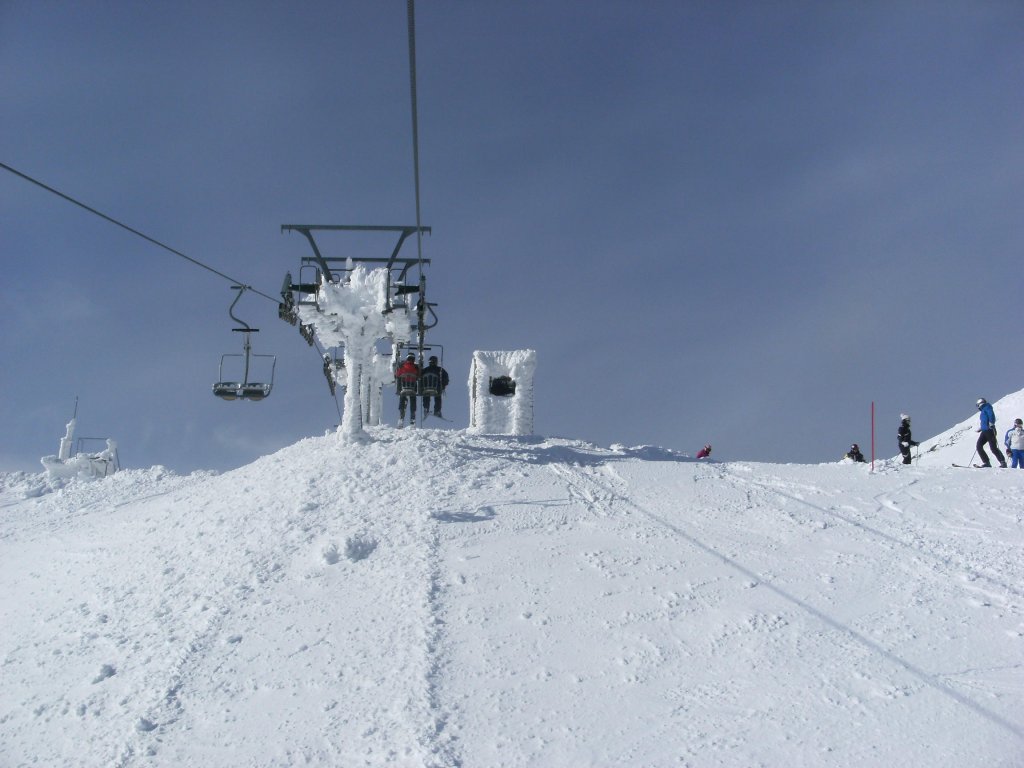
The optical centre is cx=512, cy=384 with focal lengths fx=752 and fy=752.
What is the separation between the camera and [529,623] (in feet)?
35.0

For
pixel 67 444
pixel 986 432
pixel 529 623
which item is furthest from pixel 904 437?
pixel 67 444

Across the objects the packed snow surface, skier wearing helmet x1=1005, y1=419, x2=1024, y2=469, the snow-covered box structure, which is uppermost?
the snow-covered box structure

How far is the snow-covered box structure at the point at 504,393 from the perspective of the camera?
22375 millimetres

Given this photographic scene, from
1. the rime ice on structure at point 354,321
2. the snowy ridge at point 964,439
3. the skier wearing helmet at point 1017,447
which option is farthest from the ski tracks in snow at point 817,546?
the snowy ridge at point 964,439

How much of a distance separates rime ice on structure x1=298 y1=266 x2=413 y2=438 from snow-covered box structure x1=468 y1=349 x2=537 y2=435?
3980 millimetres

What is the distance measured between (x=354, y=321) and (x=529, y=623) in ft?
35.0

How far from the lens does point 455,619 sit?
10.8 metres

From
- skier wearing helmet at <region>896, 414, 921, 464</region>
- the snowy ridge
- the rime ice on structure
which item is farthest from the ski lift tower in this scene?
the snowy ridge

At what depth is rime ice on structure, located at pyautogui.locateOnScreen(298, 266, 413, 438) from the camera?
18875 mm

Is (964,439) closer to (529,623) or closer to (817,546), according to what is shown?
(817,546)

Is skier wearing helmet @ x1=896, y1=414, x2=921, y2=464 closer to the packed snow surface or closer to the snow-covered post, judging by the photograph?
the packed snow surface

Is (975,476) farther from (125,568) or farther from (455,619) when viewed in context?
(125,568)

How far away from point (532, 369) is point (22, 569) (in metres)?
13.5

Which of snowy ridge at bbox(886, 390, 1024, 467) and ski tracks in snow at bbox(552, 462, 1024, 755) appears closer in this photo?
ski tracks in snow at bbox(552, 462, 1024, 755)
